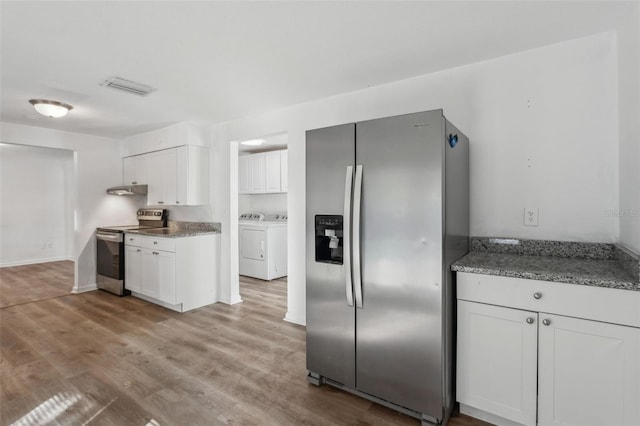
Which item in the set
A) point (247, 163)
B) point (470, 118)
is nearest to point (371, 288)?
point (470, 118)

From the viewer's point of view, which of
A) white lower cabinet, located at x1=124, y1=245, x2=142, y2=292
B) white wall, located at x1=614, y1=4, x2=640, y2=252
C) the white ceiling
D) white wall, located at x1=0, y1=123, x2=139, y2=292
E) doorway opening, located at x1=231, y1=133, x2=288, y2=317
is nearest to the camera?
white wall, located at x1=614, y1=4, x2=640, y2=252

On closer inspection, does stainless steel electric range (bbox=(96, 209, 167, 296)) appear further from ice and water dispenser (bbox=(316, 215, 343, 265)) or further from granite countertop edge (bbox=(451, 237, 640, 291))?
granite countertop edge (bbox=(451, 237, 640, 291))

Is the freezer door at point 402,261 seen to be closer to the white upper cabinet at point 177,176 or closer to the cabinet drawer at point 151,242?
the cabinet drawer at point 151,242

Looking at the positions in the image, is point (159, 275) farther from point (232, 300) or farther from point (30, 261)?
point (30, 261)

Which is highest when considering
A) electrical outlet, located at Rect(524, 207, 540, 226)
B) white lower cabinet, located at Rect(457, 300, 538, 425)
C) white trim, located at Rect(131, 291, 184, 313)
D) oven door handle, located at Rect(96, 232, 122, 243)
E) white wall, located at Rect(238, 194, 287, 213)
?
white wall, located at Rect(238, 194, 287, 213)

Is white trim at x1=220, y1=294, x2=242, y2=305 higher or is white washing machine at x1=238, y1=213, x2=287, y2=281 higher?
white washing machine at x1=238, y1=213, x2=287, y2=281

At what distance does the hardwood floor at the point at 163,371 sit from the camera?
1.95 metres

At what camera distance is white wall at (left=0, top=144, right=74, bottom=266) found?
255 inches

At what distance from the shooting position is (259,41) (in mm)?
2082

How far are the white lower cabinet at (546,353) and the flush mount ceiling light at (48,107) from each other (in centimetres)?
402

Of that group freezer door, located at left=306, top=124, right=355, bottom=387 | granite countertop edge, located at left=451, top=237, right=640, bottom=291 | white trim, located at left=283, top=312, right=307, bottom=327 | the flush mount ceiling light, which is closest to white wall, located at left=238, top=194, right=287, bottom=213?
white trim, located at left=283, top=312, right=307, bottom=327

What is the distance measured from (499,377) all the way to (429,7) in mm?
2039

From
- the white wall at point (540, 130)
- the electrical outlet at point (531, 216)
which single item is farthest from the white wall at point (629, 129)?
the electrical outlet at point (531, 216)

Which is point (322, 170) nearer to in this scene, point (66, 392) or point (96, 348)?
point (66, 392)
